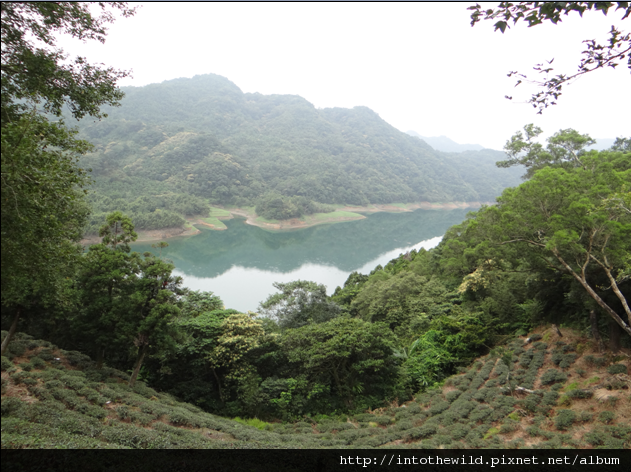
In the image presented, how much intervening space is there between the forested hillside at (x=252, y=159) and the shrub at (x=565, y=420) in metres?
26.4

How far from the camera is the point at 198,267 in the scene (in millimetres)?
29656

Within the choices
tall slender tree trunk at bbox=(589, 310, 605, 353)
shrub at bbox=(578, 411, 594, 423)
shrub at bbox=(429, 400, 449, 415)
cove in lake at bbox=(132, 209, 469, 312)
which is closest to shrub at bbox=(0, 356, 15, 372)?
shrub at bbox=(429, 400, 449, 415)

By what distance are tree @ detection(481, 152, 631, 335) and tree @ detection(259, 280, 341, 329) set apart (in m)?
6.02

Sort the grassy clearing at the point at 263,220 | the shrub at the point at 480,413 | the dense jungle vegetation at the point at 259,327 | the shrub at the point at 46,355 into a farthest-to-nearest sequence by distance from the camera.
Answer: the grassy clearing at the point at 263,220 < the shrub at the point at 46,355 < the shrub at the point at 480,413 < the dense jungle vegetation at the point at 259,327

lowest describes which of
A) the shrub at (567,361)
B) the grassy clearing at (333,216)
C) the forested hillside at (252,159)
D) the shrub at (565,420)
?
the shrub at (565,420)

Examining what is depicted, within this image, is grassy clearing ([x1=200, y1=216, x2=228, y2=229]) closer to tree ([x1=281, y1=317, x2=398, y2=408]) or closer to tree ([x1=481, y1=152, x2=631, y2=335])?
tree ([x1=281, y1=317, x2=398, y2=408])

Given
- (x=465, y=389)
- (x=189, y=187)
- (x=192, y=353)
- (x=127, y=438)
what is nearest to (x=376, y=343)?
(x=465, y=389)

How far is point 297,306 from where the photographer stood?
11.4m

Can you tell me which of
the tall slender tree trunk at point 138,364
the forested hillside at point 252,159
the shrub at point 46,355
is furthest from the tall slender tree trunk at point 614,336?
the forested hillside at point 252,159

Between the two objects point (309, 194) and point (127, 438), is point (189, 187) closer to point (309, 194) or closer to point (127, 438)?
point (309, 194)

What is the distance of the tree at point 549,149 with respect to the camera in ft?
53.3

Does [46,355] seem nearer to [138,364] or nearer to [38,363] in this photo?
[38,363]

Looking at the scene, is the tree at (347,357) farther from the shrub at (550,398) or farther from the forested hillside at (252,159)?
the forested hillside at (252,159)

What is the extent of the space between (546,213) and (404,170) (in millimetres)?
98097
